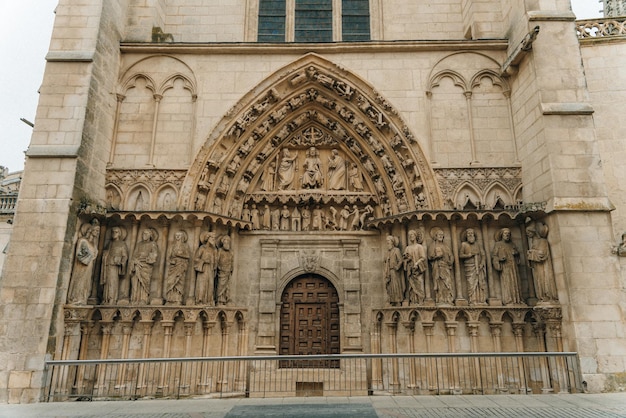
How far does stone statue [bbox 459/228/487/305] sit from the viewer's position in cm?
782

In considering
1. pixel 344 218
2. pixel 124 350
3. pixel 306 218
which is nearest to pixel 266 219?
pixel 306 218

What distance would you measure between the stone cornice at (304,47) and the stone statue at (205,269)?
13.8 ft

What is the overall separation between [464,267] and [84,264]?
7.12 meters

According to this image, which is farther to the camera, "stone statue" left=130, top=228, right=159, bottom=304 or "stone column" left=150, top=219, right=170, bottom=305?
"stone column" left=150, top=219, right=170, bottom=305

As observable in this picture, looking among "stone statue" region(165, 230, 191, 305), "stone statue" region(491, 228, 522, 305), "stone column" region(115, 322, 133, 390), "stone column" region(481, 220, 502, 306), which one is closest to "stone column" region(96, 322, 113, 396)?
"stone column" region(115, 322, 133, 390)

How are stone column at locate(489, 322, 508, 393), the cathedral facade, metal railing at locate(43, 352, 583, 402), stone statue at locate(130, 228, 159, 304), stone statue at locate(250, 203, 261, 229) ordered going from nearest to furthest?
metal railing at locate(43, 352, 583, 402)
the cathedral facade
stone column at locate(489, 322, 508, 393)
stone statue at locate(130, 228, 159, 304)
stone statue at locate(250, 203, 261, 229)

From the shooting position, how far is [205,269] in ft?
26.6

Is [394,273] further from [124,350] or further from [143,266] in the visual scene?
[124,350]

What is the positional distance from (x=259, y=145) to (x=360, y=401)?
588 cm

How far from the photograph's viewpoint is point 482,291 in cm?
784

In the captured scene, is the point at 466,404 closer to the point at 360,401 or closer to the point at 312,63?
the point at 360,401

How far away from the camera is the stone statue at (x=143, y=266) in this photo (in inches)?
310

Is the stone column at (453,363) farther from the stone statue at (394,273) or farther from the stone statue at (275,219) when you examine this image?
the stone statue at (275,219)

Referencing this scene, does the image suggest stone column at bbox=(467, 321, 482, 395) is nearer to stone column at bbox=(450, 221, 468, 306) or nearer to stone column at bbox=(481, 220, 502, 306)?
stone column at bbox=(450, 221, 468, 306)
